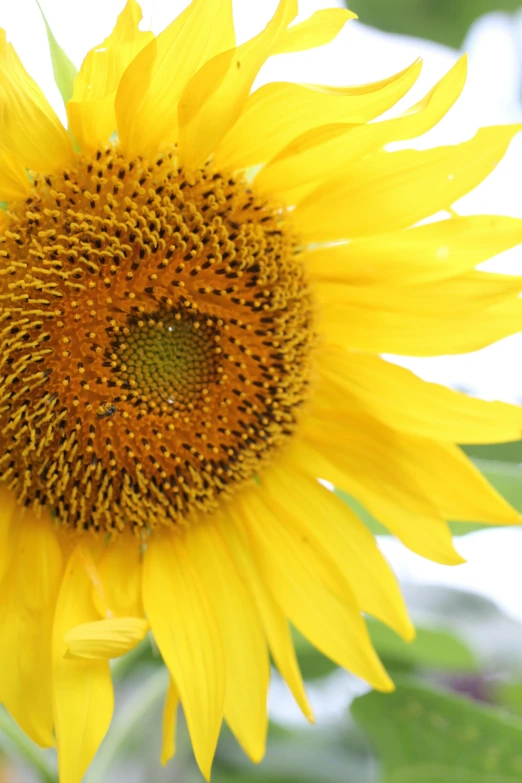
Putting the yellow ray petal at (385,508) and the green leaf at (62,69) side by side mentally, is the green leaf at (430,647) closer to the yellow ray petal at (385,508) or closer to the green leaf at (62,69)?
the yellow ray petal at (385,508)

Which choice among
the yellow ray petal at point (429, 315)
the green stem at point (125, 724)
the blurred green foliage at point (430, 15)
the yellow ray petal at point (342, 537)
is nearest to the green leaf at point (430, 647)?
the yellow ray petal at point (342, 537)

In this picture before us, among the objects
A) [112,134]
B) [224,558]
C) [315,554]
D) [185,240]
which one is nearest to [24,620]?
[224,558]

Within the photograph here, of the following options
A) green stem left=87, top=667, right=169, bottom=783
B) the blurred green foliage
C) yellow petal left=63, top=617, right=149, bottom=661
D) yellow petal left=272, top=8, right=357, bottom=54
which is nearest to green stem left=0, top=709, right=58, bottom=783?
green stem left=87, top=667, right=169, bottom=783

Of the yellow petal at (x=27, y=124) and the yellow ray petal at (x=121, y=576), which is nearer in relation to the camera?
the yellow petal at (x=27, y=124)

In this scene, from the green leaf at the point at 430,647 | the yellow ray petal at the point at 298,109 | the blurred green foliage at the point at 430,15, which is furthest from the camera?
the blurred green foliage at the point at 430,15

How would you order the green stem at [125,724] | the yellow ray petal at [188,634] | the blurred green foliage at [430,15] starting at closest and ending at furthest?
the yellow ray petal at [188,634], the green stem at [125,724], the blurred green foliage at [430,15]

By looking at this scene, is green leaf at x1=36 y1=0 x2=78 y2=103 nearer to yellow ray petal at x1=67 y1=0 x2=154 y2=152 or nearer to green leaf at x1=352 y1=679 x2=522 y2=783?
yellow ray petal at x1=67 y1=0 x2=154 y2=152

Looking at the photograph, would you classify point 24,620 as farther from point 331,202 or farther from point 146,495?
point 331,202

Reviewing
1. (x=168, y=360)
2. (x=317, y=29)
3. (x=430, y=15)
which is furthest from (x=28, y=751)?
(x=430, y=15)
